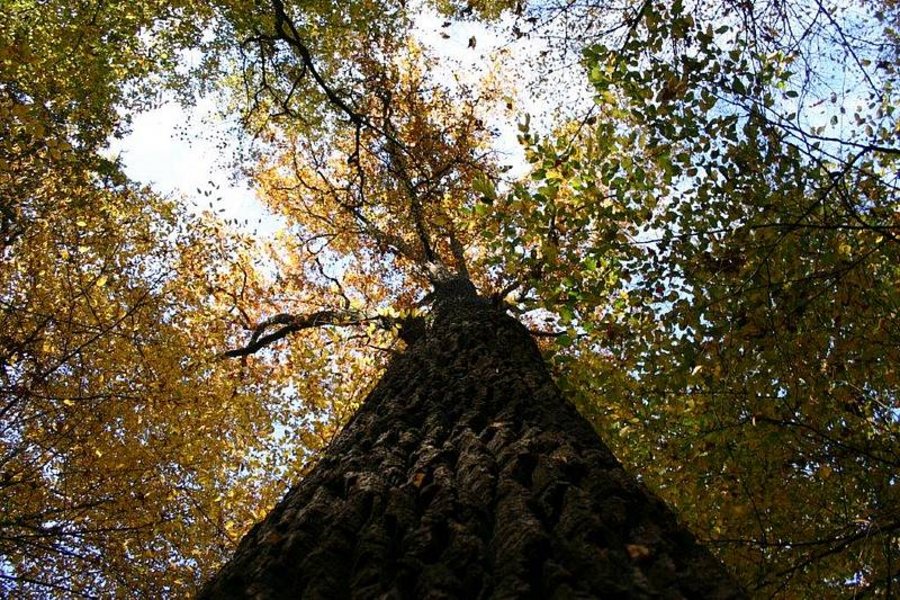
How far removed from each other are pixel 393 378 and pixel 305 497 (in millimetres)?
2313

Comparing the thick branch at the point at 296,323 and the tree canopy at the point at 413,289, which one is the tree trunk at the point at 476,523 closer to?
the tree canopy at the point at 413,289

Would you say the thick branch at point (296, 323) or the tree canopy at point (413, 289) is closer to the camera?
the tree canopy at point (413, 289)

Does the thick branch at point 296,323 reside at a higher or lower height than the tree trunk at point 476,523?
higher

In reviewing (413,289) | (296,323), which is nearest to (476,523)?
(296,323)

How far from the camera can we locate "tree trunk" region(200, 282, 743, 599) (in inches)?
68.1

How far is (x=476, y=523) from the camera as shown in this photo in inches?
85.8

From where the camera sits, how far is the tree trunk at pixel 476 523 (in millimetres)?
1729

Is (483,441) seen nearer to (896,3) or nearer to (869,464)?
(869,464)

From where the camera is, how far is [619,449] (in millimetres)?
6785

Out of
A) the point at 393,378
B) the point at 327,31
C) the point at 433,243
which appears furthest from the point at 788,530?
the point at 327,31

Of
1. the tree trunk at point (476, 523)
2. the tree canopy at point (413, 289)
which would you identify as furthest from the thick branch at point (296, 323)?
the tree trunk at point (476, 523)

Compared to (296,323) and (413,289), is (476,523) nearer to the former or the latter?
(296,323)

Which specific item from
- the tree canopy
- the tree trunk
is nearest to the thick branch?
the tree canopy

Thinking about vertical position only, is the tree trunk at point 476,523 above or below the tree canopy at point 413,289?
below
